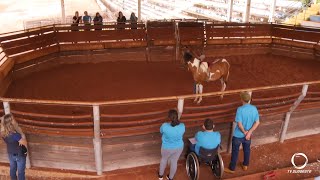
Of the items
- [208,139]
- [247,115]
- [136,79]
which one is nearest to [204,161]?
[208,139]

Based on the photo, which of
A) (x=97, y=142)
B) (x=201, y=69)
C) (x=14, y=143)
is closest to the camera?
(x=14, y=143)

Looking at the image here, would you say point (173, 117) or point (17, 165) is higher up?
point (173, 117)

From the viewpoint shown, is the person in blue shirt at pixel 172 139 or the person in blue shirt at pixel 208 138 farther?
the person in blue shirt at pixel 208 138

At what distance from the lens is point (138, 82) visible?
28.8 feet

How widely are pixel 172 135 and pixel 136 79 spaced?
479 centimetres

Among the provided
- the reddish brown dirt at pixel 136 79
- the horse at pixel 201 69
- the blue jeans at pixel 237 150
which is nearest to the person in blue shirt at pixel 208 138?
the blue jeans at pixel 237 150

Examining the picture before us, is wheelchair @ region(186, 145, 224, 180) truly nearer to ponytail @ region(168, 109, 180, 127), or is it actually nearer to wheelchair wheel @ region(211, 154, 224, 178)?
wheelchair wheel @ region(211, 154, 224, 178)

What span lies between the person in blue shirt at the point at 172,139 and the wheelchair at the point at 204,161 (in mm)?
302

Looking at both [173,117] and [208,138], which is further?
[208,138]

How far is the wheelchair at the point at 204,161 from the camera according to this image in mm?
4630

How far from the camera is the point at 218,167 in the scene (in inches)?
190

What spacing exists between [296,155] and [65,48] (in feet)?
24.6

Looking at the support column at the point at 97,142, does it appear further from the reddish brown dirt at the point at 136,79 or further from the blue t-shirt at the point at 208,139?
the reddish brown dirt at the point at 136,79

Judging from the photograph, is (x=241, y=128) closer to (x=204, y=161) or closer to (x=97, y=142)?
(x=204, y=161)
